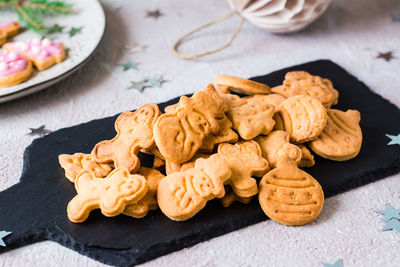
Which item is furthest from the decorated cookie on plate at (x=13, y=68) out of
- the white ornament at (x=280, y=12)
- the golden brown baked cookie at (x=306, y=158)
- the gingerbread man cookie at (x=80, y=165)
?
the golden brown baked cookie at (x=306, y=158)

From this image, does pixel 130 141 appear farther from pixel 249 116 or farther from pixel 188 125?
pixel 249 116

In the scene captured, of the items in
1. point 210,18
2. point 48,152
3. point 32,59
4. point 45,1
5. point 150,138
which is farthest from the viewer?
point 210,18

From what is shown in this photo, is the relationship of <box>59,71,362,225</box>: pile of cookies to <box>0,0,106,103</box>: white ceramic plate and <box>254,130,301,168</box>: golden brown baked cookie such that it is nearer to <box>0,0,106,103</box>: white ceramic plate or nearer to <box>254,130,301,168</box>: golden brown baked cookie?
<box>254,130,301,168</box>: golden brown baked cookie

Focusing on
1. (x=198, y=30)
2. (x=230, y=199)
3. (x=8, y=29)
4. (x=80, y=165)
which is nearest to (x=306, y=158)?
(x=230, y=199)

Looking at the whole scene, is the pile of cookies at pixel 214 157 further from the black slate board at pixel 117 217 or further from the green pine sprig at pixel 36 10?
the green pine sprig at pixel 36 10

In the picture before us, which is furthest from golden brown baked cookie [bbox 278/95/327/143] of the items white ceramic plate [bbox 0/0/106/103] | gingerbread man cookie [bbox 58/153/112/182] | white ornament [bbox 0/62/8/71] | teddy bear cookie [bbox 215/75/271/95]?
white ornament [bbox 0/62/8/71]

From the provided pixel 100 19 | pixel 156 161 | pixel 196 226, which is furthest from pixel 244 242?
pixel 100 19

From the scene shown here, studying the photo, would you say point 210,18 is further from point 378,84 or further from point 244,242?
point 244,242
